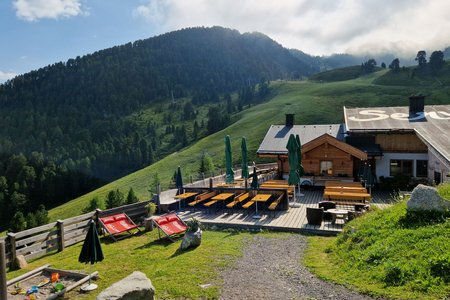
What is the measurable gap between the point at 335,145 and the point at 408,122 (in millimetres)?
6468

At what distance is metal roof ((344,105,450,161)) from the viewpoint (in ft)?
68.7

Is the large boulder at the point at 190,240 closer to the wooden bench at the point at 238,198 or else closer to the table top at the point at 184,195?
the wooden bench at the point at 238,198

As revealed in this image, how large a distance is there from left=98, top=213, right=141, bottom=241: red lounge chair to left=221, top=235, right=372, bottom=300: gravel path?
582 cm

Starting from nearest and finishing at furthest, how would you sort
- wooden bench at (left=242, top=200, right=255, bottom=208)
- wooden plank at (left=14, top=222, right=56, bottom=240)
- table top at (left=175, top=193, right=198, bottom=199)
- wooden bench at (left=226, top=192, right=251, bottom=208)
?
wooden plank at (left=14, top=222, right=56, bottom=240) < wooden bench at (left=242, top=200, right=255, bottom=208) < wooden bench at (left=226, top=192, right=251, bottom=208) < table top at (left=175, top=193, right=198, bottom=199)

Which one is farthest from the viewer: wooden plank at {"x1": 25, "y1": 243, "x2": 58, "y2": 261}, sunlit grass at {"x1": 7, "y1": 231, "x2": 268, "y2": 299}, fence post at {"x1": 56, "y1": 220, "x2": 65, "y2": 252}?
fence post at {"x1": 56, "y1": 220, "x2": 65, "y2": 252}

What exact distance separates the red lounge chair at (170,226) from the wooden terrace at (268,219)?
5.75 feet

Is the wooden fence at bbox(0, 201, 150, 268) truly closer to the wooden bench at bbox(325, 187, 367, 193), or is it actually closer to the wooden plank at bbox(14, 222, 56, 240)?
the wooden plank at bbox(14, 222, 56, 240)

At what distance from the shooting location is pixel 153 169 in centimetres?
6819

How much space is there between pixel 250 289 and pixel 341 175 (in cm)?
1840

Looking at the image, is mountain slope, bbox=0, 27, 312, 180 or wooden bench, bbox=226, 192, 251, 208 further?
mountain slope, bbox=0, 27, 312, 180

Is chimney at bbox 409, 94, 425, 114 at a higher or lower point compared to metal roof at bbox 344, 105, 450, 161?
higher

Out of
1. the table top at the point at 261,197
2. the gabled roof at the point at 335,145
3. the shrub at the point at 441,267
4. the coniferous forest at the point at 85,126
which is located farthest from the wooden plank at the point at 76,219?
the coniferous forest at the point at 85,126

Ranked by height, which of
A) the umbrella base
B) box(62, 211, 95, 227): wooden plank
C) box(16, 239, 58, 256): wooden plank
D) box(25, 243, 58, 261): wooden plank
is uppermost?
box(62, 211, 95, 227): wooden plank

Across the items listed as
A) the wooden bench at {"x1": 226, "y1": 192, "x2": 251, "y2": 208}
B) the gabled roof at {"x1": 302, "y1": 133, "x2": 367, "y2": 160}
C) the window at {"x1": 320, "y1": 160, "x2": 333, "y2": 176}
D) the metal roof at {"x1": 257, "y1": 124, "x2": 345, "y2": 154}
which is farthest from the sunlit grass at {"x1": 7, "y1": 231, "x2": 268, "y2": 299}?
the metal roof at {"x1": 257, "y1": 124, "x2": 345, "y2": 154}
